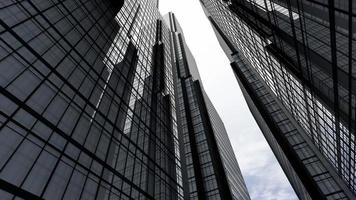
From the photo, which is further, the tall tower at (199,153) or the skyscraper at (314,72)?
the tall tower at (199,153)

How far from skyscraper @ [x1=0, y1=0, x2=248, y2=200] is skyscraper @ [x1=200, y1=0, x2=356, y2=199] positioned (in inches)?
937

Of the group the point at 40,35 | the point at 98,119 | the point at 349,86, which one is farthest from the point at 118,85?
the point at 349,86

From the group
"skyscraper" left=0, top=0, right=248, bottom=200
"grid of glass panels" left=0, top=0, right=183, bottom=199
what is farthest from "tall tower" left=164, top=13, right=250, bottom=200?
"grid of glass panels" left=0, top=0, right=183, bottom=199

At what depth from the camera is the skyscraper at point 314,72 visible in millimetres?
19078

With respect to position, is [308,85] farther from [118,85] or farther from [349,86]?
[118,85]

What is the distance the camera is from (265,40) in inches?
1731

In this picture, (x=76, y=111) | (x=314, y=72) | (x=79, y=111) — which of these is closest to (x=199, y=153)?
(x=314, y=72)

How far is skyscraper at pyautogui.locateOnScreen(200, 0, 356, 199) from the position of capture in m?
19.1

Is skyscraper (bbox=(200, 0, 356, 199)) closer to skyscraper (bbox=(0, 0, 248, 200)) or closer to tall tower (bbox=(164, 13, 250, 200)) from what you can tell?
tall tower (bbox=(164, 13, 250, 200))

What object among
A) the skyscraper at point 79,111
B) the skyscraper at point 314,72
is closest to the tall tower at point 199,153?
the skyscraper at point 79,111

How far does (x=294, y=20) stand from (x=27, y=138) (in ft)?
92.4

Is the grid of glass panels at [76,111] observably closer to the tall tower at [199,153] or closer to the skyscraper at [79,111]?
the skyscraper at [79,111]

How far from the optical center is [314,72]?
91.1 feet

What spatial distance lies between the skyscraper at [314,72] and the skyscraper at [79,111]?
23792mm
